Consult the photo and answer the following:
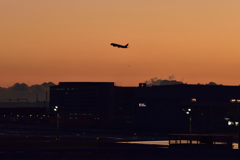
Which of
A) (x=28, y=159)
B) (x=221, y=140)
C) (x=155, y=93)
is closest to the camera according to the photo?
(x=28, y=159)

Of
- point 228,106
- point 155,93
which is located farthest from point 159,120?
point 228,106

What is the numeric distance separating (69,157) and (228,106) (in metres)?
118

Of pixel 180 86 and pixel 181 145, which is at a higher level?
pixel 180 86

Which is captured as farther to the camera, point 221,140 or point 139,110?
point 139,110

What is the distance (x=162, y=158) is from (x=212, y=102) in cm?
11757

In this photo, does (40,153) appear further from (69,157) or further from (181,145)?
(181,145)

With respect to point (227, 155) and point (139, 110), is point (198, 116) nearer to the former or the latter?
point (139, 110)

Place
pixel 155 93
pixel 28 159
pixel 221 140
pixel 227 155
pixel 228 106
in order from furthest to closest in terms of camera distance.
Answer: pixel 155 93 < pixel 228 106 < pixel 221 140 < pixel 227 155 < pixel 28 159

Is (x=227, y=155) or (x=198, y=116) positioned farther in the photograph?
(x=198, y=116)

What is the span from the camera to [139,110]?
638 feet

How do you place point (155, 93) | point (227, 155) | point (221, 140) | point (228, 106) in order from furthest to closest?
point (155, 93), point (228, 106), point (221, 140), point (227, 155)

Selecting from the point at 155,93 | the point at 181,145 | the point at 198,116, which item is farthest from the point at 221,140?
the point at 155,93

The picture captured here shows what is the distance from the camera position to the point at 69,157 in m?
63.2

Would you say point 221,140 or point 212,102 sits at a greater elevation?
point 212,102
